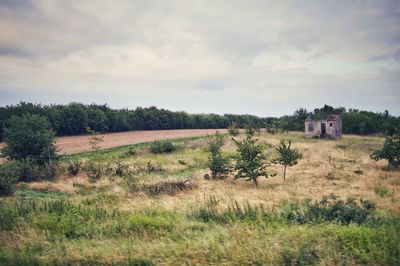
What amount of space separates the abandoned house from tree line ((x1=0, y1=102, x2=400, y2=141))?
10.9 feet

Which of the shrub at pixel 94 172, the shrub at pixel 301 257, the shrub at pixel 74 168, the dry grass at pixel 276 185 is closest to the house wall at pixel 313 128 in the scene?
the dry grass at pixel 276 185

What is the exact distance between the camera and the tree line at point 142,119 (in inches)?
2335

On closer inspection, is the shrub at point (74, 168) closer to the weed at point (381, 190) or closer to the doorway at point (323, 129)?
the weed at point (381, 190)

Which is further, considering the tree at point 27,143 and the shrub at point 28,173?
the tree at point 27,143

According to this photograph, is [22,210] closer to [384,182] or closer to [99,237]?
[99,237]

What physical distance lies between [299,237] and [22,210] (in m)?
10.2

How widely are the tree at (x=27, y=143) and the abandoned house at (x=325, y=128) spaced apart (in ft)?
151

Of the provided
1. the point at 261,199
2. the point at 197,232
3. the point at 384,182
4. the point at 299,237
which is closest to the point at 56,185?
the point at 261,199

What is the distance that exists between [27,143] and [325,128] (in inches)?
1945

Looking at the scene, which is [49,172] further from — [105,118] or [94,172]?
[105,118]

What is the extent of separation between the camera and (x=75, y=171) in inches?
1142

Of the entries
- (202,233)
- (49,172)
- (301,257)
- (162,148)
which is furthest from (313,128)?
(301,257)

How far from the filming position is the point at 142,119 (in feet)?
Answer: 255

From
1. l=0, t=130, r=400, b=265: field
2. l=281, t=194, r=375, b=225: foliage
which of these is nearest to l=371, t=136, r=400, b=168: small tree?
l=0, t=130, r=400, b=265: field
